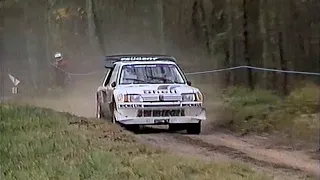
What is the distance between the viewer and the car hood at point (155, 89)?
1349cm

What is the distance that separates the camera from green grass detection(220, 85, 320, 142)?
13496 millimetres

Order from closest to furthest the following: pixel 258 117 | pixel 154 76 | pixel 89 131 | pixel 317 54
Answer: pixel 89 131
pixel 154 76
pixel 258 117
pixel 317 54

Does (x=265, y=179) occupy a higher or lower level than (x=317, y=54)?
lower

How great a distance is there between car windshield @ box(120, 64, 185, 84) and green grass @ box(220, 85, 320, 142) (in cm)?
182

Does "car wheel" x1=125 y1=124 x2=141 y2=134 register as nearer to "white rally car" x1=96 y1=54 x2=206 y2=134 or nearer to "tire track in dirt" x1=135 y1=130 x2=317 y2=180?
"white rally car" x1=96 y1=54 x2=206 y2=134

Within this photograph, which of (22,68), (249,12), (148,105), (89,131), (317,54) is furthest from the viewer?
(22,68)

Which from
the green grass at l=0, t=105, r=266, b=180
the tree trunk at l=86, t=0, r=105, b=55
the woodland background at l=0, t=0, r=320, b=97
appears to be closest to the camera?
the green grass at l=0, t=105, r=266, b=180

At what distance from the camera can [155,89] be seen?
13609 mm

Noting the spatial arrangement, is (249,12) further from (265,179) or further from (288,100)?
(265,179)

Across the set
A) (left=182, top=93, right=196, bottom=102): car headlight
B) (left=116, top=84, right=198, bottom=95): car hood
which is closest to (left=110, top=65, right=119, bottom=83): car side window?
(left=116, top=84, right=198, bottom=95): car hood

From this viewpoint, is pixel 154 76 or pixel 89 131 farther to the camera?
pixel 154 76

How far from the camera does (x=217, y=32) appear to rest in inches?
1034

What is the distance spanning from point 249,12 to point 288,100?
598 cm

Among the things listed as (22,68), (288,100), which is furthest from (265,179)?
(22,68)
